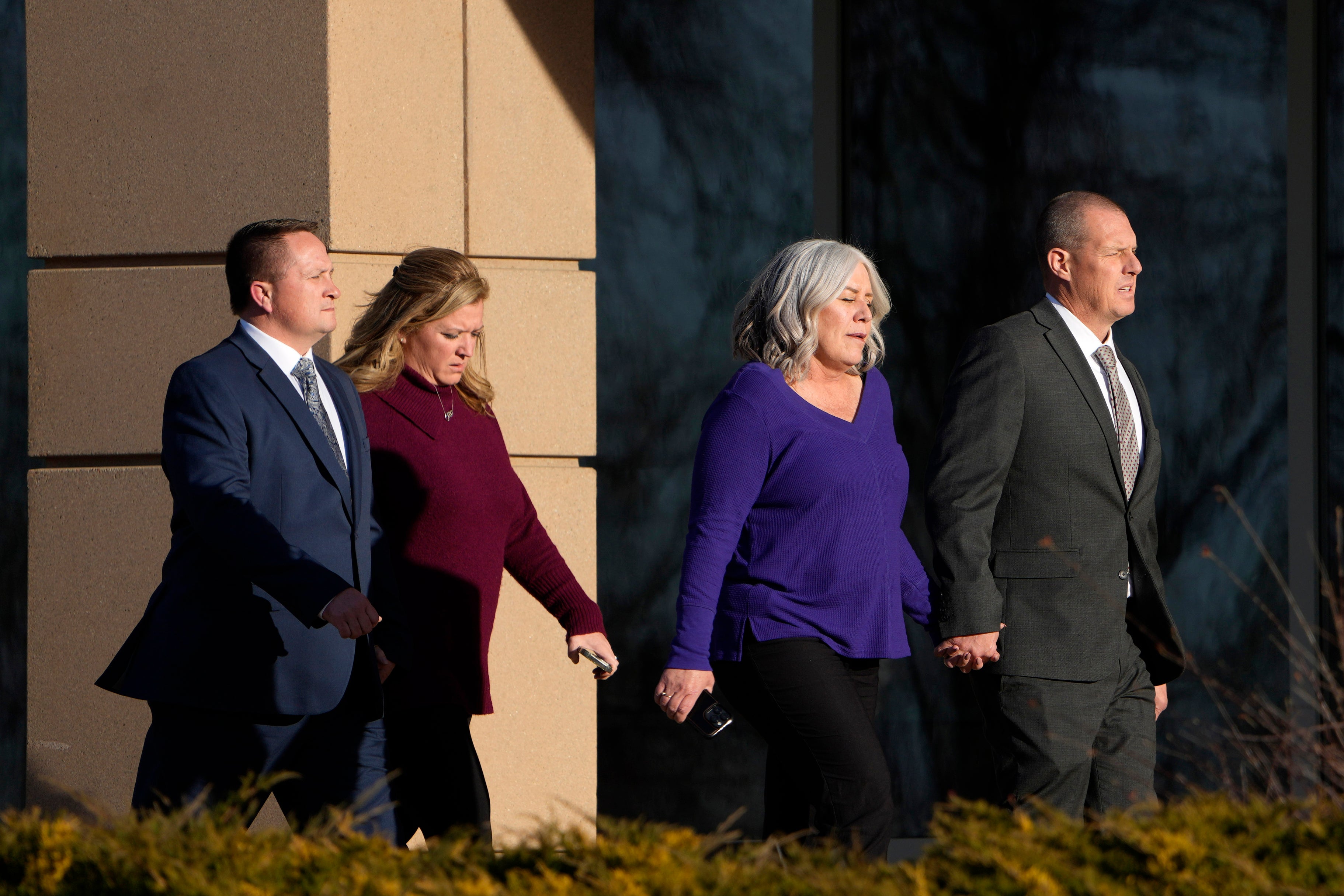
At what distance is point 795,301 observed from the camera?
394 centimetres

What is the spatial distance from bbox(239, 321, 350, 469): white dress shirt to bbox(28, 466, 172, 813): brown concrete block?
5.59ft

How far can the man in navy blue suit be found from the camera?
10.8 feet

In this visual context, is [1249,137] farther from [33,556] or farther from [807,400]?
[33,556]

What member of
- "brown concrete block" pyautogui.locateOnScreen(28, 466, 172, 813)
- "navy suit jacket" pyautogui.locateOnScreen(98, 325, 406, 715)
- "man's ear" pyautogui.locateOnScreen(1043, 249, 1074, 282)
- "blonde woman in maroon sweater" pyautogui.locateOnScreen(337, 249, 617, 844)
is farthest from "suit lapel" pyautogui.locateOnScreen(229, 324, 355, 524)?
"man's ear" pyautogui.locateOnScreen(1043, 249, 1074, 282)

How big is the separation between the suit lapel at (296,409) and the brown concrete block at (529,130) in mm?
1934

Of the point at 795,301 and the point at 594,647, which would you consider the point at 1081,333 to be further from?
the point at 594,647

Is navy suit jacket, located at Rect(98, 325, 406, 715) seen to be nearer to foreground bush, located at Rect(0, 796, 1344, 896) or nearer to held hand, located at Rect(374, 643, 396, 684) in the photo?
held hand, located at Rect(374, 643, 396, 684)

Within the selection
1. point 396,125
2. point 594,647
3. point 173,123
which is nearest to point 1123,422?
point 594,647

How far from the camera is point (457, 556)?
13.0ft

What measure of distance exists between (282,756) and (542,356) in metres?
2.24

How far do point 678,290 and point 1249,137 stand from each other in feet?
8.59

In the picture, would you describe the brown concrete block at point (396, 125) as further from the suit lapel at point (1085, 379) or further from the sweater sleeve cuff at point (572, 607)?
the suit lapel at point (1085, 379)

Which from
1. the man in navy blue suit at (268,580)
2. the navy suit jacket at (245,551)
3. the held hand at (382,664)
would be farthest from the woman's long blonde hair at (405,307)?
the held hand at (382,664)

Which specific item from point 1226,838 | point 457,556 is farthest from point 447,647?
point 1226,838
